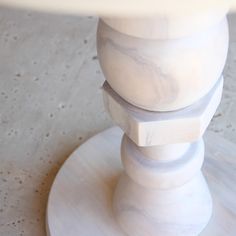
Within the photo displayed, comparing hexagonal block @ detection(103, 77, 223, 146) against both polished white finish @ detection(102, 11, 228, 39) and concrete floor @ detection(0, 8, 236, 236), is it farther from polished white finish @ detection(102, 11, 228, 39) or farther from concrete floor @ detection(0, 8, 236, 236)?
concrete floor @ detection(0, 8, 236, 236)

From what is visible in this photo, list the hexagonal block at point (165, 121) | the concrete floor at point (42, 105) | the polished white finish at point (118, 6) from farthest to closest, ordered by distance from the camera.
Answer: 1. the concrete floor at point (42, 105)
2. the hexagonal block at point (165, 121)
3. the polished white finish at point (118, 6)

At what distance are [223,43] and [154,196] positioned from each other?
0.25 m

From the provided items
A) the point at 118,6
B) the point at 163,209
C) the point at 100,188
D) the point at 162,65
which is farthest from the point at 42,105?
the point at 118,6

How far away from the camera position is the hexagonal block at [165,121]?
58 cm

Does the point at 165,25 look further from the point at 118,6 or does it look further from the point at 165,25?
the point at 118,6

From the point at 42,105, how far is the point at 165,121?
45 cm

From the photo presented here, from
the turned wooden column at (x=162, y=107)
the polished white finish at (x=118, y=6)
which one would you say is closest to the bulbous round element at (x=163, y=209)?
the turned wooden column at (x=162, y=107)

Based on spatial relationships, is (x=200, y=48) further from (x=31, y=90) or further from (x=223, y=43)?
(x=31, y=90)

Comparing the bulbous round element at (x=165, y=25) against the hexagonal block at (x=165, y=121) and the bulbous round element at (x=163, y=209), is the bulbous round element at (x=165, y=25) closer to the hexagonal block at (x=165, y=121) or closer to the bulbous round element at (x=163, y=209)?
the hexagonal block at (x=165, y=121)

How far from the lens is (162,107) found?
562 millimetres

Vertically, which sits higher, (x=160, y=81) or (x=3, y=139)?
(x=160, y=81)

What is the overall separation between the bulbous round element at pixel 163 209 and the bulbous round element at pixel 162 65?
0.61ft

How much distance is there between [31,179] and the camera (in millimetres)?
880

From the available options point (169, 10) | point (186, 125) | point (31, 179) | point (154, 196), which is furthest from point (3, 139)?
point (169, 10)
